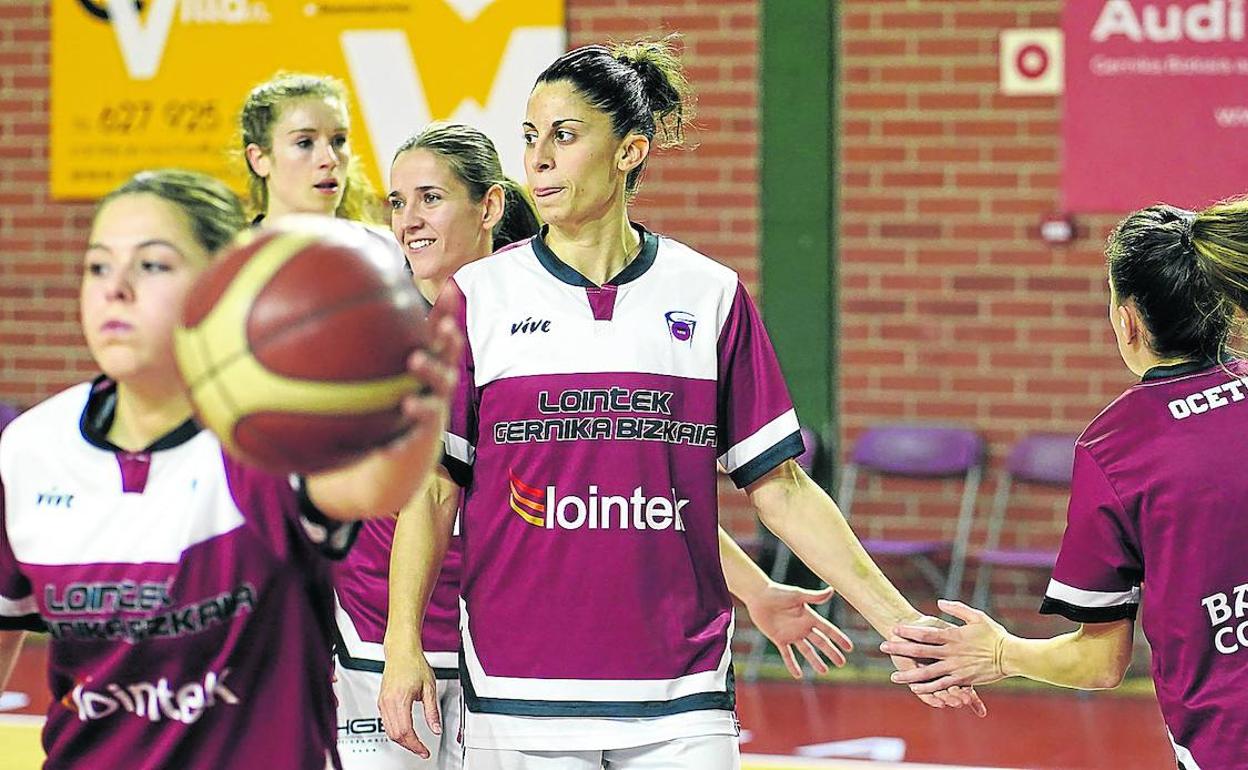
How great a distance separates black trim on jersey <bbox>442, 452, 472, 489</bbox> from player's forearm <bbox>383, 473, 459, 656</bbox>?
0.07 ft

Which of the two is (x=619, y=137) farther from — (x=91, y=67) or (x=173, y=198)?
(x=91, y=67)

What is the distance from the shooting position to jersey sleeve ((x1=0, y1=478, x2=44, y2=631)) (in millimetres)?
2383

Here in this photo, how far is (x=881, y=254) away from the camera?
27.0ft

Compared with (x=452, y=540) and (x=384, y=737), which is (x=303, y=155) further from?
(x=384, y=737)

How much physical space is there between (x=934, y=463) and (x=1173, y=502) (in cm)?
519

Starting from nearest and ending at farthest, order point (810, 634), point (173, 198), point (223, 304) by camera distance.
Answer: point (223, 304) < point (173, 198) < point (810, 634)

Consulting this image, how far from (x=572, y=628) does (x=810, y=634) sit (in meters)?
0.65

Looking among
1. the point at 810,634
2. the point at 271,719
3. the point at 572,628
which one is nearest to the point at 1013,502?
the point at 810,634

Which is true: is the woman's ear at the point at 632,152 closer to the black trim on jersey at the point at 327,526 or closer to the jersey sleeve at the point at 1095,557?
the jersey sleeve at the point at 1095,557

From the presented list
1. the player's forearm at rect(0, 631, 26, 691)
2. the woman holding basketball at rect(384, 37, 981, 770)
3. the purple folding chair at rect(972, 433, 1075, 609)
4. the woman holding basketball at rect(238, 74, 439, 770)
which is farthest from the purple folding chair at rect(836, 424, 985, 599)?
the player's forearm at rect(0, 631, 26, 691)

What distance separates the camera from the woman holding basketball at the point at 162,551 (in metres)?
2.24

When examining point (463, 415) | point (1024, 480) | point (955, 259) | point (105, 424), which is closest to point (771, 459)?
point (463, 415)

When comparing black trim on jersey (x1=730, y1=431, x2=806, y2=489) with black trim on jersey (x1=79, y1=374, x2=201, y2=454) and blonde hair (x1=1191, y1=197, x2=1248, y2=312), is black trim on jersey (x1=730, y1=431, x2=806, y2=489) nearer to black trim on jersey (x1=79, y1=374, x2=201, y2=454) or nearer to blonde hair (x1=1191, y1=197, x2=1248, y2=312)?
blonde hair (x1=1191, y1=197, x2=1248, y2=312)

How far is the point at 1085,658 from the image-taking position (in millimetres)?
3074
